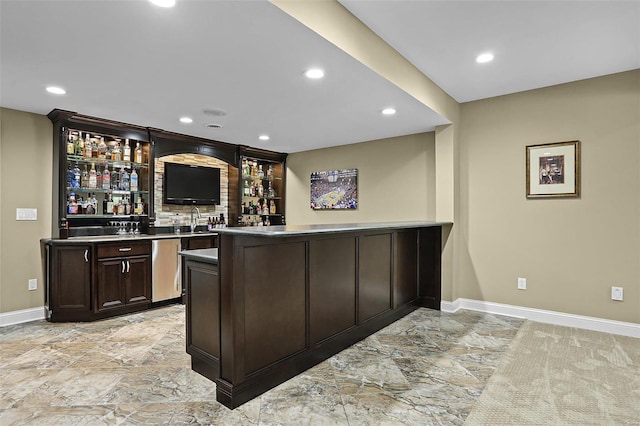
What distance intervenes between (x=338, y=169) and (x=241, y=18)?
12.8 feet

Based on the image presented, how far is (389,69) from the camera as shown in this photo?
297 cm

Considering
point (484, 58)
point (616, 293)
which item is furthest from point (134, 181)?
point (616, 293)

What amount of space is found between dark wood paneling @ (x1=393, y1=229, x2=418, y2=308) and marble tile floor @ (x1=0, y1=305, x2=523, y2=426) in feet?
1.68

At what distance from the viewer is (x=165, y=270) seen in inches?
177

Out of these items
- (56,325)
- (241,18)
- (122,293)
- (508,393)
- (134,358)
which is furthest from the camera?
(122,293)

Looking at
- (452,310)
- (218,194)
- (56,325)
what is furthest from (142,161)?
(452,310)

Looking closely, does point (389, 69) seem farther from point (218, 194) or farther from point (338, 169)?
point (218, 194)

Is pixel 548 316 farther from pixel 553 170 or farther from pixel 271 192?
pixel 271 192

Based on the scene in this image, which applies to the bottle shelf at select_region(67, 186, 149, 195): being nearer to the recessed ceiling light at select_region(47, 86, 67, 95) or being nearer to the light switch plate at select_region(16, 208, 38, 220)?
the light switch plate at select_region(16, 208, 38, 220)

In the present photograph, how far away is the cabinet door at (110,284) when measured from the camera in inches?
155

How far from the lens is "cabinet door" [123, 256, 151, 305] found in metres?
4.16

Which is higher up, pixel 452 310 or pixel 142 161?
pixel 142 161

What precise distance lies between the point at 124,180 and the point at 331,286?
3.31m

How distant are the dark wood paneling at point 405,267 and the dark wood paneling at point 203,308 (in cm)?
218
